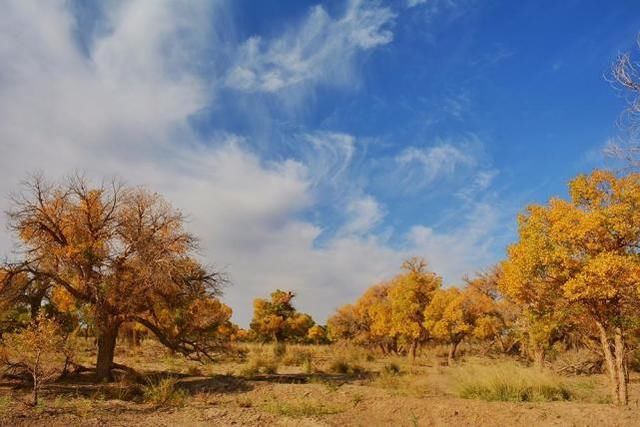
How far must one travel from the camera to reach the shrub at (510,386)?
40.4 ft

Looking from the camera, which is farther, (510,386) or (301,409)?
(510,386)

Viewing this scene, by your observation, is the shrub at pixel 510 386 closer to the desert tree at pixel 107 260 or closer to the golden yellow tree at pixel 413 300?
the desert tree at pixel 107 260

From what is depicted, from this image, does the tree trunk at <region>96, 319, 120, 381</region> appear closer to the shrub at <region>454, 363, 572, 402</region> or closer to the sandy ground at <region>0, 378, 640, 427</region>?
the sandy ground at <region>0, 378, 640, 427</region>

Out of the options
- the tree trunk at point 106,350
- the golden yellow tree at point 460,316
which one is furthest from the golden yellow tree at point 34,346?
the golden yellow tree at point 460,316

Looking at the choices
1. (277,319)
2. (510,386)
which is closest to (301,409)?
(510,386)

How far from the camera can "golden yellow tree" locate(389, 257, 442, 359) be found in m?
37.6

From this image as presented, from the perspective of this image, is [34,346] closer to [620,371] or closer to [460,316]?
[620,371]

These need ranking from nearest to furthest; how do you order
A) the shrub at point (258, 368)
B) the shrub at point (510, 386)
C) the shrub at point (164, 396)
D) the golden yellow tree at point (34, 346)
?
1. the golden yellow tree at point (34, 346)
2. the shrub at point (510, 386)
3. the shrub at point (164, 396)
4. the shrub at point (258, 368)

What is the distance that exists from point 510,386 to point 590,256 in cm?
404

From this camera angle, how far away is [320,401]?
12.9m

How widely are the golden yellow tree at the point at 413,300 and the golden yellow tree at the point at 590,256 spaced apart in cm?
2357

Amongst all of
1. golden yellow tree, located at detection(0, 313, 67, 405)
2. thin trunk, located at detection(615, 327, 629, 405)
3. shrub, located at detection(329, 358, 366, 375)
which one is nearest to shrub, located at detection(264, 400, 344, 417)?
golden yellow tree, located at detection(0, 313, 67, 405)

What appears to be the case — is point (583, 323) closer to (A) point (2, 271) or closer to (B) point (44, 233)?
(B) point (44, 233)

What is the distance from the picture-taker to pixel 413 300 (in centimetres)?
3825
